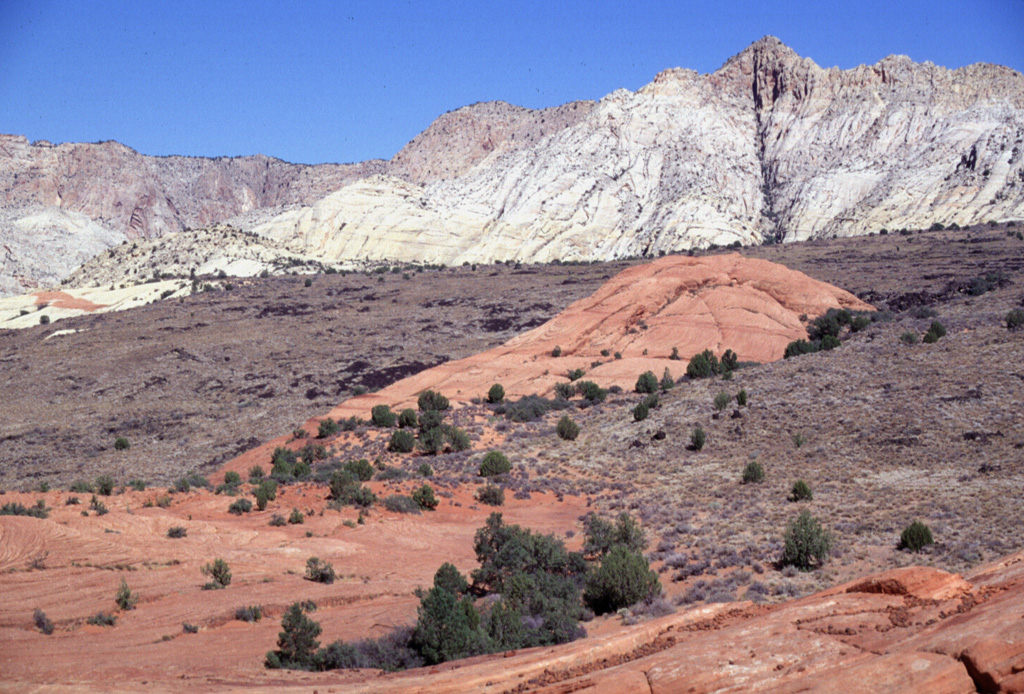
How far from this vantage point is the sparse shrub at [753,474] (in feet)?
71.5

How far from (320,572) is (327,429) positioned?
18.2 metres

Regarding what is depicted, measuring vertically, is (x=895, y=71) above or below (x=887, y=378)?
above

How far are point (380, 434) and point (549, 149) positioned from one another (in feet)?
301

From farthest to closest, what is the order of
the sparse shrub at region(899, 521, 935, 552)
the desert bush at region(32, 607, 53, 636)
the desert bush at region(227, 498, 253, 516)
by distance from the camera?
the desert bush at region(227, 498, 253, 516) < the sparse shrub at region(899, 521, 935, 552) < the desert bush at region(32, 607, 53, 636)

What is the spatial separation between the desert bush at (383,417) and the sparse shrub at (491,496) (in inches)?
390

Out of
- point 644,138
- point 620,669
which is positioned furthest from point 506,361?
point 644,138

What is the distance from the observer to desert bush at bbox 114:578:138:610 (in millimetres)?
13641

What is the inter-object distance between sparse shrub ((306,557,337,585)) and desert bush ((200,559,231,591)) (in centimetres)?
159

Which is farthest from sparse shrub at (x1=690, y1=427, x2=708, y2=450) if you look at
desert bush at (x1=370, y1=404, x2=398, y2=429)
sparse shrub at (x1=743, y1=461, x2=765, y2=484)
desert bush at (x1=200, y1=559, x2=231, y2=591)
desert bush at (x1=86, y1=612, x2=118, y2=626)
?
desert bush at (x1=86, y1=612, x2=118, y2=626)

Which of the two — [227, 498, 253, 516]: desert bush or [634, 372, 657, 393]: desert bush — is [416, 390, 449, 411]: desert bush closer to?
[634, 372, 657, 393]: desert bush

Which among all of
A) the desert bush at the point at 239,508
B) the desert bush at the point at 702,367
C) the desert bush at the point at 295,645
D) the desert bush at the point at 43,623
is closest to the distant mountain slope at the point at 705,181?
the desert bush at the point at 702,367

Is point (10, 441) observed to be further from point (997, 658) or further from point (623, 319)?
point (997, 658)

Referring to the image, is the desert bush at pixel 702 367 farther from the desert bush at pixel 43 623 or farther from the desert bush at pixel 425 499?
the desert bush at pixel 43 623

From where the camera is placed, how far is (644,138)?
112 meters
